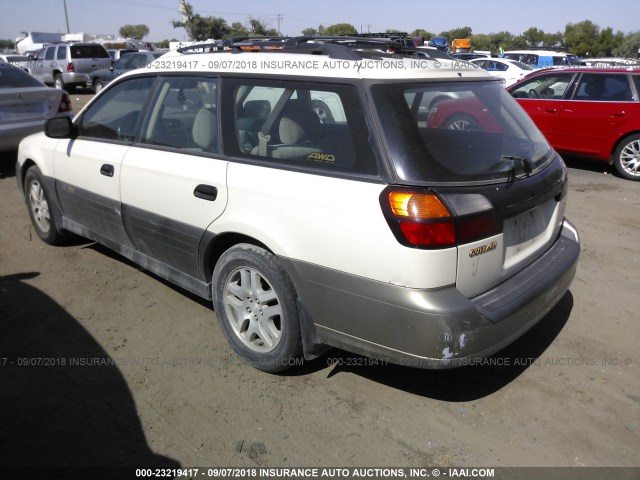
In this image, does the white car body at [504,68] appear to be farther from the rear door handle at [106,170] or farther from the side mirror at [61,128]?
the rear door handle at [106,170]

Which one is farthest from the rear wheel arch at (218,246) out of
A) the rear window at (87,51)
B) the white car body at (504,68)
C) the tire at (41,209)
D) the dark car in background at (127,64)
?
the rear window at (87,51)

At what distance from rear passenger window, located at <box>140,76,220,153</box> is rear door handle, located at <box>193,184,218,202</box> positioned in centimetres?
23

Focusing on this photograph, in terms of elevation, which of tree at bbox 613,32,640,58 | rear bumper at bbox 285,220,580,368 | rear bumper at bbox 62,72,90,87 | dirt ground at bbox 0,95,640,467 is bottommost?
dirt ground at bbox 0,95,640,467

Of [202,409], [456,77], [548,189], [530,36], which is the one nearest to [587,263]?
[548,189]

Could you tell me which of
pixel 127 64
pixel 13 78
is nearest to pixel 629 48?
pixel 127 64

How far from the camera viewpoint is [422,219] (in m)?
2.41

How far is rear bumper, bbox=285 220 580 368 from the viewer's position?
2457 mm

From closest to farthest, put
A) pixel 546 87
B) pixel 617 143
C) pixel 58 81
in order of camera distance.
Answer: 1. pixel 617 143
2. pixel 546 87
3. pixel 58 81

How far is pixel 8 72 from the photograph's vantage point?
821 centimetres

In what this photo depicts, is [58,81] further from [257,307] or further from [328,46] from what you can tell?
[257,307]

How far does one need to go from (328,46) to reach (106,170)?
1984mm

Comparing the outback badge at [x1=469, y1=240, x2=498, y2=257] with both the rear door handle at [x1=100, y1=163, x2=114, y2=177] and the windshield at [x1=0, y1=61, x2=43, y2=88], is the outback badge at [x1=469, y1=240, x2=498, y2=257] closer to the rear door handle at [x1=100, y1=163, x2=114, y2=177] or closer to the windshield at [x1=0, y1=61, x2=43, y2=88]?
the rear door handle at [x1=100, y1=163, x2=114, y2=177]

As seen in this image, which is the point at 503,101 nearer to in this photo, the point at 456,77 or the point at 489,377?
the point at 456,77

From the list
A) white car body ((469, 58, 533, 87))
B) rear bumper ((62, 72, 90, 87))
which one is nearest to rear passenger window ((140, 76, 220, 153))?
white car body ((469, 58, 533, 87))
